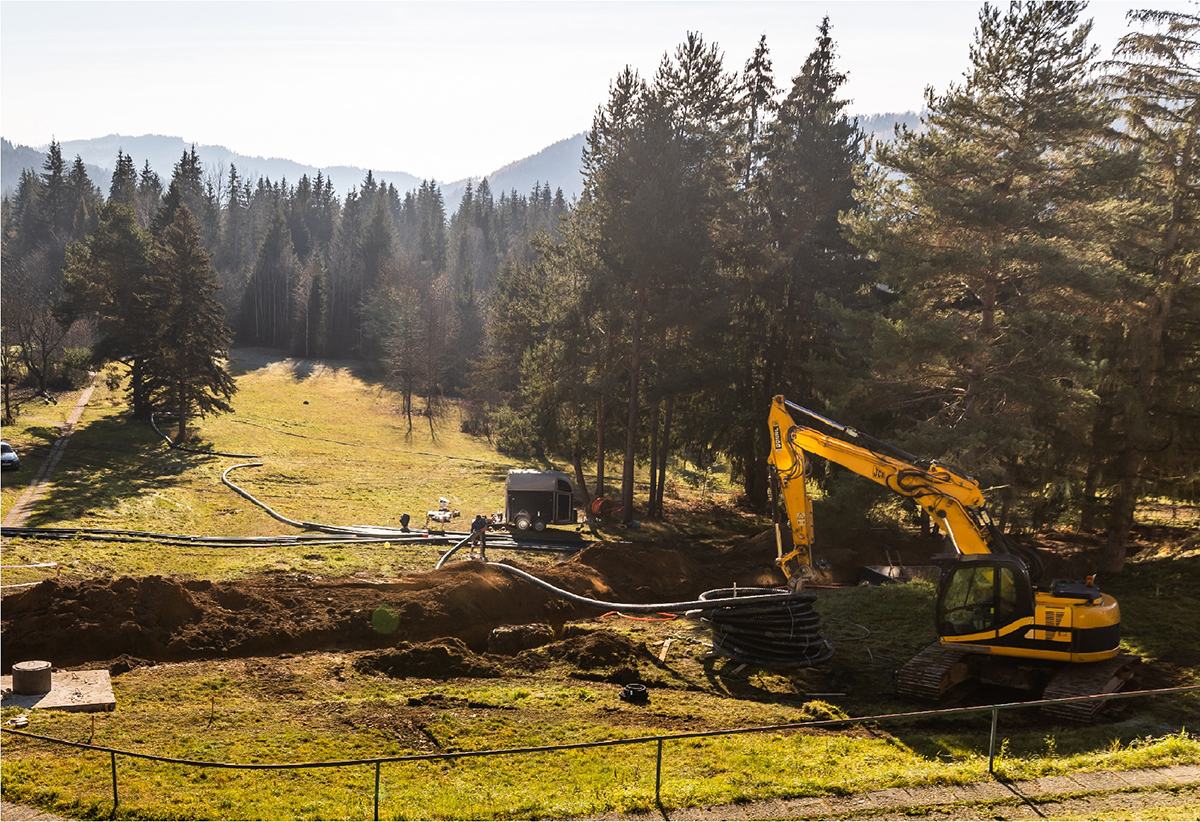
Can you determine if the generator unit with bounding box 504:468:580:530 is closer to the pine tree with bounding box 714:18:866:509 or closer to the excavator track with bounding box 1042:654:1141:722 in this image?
the pine tree with bounding box 714:18:866:509

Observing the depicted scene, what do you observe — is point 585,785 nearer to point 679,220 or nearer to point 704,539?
point 704,539

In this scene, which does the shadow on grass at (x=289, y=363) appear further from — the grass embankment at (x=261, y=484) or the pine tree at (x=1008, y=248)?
the pine tree at (x=1008, y=248)

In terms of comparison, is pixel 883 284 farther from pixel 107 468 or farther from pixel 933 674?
pixel 107 468

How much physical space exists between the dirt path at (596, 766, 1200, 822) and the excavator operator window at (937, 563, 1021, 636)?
4.58m

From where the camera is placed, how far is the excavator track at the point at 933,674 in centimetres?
1408

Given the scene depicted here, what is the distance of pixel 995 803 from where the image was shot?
933cm

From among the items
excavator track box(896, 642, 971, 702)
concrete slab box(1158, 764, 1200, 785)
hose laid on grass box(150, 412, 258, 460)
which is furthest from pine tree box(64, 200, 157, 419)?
concrete slab box(1158, 764, 1200, 785)

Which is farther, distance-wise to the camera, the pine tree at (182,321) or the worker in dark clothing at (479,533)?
the pine tree at (182,321)

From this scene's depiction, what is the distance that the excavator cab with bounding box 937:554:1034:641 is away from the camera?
14219mm

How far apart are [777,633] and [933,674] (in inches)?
118

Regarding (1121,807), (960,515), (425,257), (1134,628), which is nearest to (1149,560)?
(1134,628)

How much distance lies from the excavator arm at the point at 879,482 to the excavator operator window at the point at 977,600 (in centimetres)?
65

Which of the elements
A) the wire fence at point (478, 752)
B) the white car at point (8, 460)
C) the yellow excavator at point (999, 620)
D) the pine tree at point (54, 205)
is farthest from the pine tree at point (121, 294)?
the pine tree at point (54, 205)

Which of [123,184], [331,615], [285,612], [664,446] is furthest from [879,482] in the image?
[123,184]
